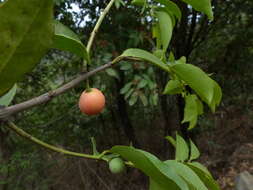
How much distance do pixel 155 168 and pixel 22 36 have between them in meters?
0.21

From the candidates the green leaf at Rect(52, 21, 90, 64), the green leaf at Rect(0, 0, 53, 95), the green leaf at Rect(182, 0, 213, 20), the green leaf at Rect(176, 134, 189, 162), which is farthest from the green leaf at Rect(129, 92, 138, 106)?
the green leaf at Rect(0, 0, 53, 95)

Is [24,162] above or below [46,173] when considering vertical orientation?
above

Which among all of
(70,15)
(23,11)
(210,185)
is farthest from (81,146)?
(23,11)

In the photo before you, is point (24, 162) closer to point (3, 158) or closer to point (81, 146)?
point (3, 158)

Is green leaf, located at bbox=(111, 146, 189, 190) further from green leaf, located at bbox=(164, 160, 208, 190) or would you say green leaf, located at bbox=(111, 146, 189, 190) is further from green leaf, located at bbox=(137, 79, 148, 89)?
green leaf, located at bbox=(137, 79, 148, 89)

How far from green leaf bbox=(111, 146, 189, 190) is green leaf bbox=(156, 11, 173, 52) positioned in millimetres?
182

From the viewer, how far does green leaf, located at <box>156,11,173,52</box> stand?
481 millimetres

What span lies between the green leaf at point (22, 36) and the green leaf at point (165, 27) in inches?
10.3

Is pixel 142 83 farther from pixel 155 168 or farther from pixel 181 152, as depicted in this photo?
pixel 155 168

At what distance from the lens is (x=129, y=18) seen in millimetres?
2143

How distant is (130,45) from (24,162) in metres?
1.25

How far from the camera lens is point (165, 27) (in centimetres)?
49

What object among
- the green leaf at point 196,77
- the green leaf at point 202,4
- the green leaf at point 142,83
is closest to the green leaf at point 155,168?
the green leaf at point 196,77

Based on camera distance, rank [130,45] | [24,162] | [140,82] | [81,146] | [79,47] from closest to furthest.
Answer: [79,47], [140,82], [130,45], [24,162], [81,146]
